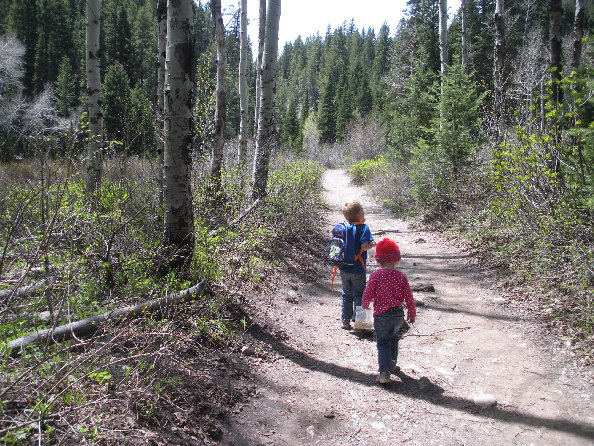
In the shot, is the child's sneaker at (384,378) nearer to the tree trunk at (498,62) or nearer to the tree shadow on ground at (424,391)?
the tree shadow on ground at (424,391)

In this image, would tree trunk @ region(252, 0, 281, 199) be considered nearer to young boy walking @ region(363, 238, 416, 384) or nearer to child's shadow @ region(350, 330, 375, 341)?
child's shadow @ region(350, 330, 375, 341)

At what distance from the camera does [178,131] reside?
4.31 m

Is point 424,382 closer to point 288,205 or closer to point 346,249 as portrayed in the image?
point 346,249

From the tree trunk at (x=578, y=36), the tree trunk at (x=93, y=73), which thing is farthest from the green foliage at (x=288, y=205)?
the tree trunk at (x=578, y=36)

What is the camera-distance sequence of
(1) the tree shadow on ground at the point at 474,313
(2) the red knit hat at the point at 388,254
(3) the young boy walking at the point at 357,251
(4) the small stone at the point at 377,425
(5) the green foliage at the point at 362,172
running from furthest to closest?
1. (5) the green foliage at the point at 362,172
2. (1) the tree shadow on ground at the point at 474,313
3. (3) the young boy walking at the point at 357,251
4. (2) the red knit hat at the point at 388,254
5. (4) the small stone at the point at 377,425

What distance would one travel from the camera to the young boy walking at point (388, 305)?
3.70 meters

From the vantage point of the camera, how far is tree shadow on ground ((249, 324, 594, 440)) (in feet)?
9.73

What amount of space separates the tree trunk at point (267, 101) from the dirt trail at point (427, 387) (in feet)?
12.2

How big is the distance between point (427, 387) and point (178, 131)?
3.55 meters

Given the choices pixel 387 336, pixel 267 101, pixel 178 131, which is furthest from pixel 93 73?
pixel 387 336

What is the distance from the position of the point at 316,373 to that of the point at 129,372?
1906mm

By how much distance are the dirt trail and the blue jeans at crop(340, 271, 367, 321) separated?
27 centimetres

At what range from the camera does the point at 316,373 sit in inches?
156

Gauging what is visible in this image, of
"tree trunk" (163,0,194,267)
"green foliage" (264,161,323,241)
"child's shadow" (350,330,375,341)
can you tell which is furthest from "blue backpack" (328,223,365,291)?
"green foliage" (264,161,323,241)
